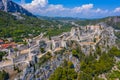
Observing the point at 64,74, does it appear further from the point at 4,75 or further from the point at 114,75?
the point at 114,75

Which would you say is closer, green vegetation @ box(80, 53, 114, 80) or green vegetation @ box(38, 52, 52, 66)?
green vegetation @ box(38, 52, 52, 66)

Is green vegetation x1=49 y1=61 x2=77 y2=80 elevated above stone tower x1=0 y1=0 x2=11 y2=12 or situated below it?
below

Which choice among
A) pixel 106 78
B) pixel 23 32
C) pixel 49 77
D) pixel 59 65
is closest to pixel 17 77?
pixel 49 77

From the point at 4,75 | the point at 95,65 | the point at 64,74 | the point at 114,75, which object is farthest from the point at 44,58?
the point at 114,75

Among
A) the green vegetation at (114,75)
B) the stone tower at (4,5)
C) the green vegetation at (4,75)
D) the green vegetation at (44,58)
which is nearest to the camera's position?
the green vegetation at (4,75)

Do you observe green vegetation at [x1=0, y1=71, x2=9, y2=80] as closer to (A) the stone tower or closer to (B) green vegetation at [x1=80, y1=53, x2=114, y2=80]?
(B) green vegetation at [x1=80, y1=53, x2=114, y2=80]

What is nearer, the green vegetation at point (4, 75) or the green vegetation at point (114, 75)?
the green vegetation at point (4, 75)

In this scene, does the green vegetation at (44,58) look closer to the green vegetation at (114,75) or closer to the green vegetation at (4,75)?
the green vegetation at (4,75)

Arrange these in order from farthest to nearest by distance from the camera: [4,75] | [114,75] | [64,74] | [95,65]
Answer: [95,65] < [114,75] < [64,74] < [4,75]

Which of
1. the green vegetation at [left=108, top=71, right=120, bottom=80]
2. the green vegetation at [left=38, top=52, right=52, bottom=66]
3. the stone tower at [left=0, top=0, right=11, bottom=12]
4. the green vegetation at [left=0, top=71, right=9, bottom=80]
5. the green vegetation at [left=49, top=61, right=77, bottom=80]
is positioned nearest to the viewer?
the green vegetation at [left=0, top=71, right=9, bottom=80]

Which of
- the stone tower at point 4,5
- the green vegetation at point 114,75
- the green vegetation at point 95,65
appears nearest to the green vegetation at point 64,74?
the green vegetation at point 95,65

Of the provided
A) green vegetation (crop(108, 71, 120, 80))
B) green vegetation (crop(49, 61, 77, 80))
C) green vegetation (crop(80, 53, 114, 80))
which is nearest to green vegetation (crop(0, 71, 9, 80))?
green vegetation (crop(49, 61, 77, 80))
